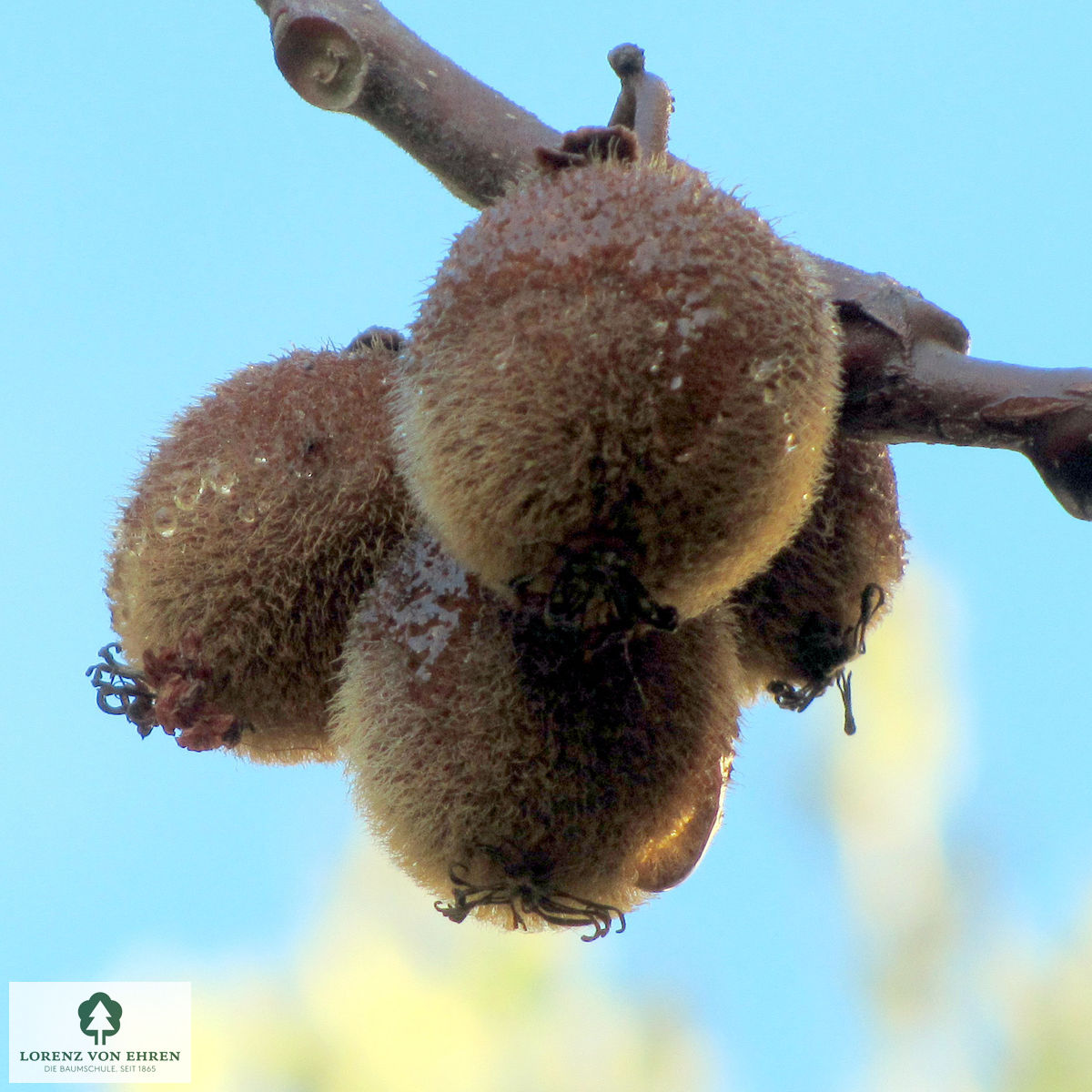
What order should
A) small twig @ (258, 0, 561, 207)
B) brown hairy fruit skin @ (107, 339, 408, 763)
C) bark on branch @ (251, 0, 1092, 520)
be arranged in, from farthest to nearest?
small twig @ (258, 0, 561, 207)
brown hairy fruit skin @ (107, 339, 408, 763)
bark on branch @ (251, 0, 1092, 520)

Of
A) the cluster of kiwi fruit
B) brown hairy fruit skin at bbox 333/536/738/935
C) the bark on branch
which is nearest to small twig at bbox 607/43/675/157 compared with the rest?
the bark on branch

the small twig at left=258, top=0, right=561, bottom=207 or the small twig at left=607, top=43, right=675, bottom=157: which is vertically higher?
the small twig at left=258, top=0, right=561, bottom=207

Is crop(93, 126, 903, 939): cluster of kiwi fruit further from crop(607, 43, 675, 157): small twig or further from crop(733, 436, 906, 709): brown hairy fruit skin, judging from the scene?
crop(607, 43, 675, 157): small twig

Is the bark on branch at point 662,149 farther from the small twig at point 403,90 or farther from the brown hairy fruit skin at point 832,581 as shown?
the brown hairy fruit skin at point 832,581

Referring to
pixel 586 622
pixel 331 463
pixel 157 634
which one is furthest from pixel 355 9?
pixel 586 622

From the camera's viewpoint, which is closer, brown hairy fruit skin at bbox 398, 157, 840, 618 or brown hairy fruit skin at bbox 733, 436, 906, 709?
brown hairy fruit skin at bbox 398, 157, 840, 618

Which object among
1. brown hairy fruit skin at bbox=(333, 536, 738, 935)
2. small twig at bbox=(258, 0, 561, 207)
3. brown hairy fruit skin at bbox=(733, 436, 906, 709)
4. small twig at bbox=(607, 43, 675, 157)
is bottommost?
brown hairy fruit skin at bbox=(333, 536, 738, 935)

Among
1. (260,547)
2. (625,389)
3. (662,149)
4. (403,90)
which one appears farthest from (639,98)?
(260,547)

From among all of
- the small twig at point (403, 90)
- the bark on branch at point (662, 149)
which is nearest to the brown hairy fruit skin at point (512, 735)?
the bark on branch at point (662, 149)
